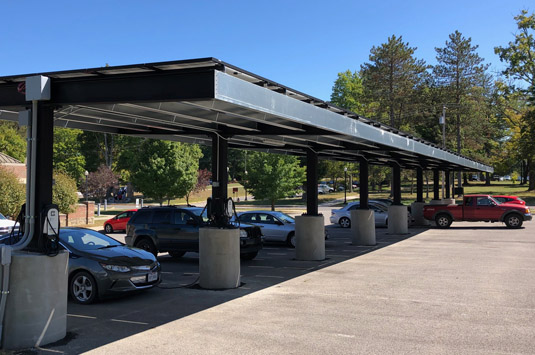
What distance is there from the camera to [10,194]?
27547 mm

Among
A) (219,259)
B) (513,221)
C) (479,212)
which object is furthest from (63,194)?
(513,221)

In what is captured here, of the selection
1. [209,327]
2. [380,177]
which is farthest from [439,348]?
[380,177]

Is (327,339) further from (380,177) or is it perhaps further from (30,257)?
(380,177)

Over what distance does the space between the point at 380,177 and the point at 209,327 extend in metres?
59.7

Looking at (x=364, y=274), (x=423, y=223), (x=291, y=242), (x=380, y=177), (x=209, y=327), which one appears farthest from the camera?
(x=380, y=177)

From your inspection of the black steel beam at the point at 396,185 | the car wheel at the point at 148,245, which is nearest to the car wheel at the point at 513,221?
the black steel beam at the point at 396,185

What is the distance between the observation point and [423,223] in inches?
1104

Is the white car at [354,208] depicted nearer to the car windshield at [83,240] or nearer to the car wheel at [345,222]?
the car wheel at [345,222]

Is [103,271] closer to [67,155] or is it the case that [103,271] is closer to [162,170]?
[162,170]

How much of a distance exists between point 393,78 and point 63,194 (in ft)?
120

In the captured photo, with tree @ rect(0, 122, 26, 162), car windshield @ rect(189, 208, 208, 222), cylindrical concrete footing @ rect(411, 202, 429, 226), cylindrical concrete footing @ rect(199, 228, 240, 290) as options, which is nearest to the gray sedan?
cylindrical concrete footing @ rect(199, 228, 240, 290)

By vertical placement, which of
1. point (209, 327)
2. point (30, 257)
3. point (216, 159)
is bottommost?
point (209, 327)

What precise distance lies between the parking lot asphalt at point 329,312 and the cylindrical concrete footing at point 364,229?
4632 mm

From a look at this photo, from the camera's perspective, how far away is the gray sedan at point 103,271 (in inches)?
357
